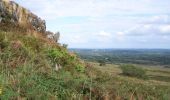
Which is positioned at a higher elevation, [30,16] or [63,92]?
[30,16]

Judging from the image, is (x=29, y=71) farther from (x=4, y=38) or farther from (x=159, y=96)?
(x=4, y=38)

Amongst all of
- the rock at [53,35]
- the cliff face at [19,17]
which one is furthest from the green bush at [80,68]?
the rock at [53,35]

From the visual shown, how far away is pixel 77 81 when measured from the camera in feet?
27.7

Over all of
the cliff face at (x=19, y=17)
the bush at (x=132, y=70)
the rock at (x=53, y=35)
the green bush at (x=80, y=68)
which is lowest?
the bush at (x=132, y=70)

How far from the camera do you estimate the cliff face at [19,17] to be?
16.5 m

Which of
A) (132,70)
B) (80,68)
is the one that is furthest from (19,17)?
(132,70)

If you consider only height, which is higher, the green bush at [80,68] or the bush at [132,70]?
the green bush at [80,68]

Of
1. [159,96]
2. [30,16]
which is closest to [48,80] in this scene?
[159,96]

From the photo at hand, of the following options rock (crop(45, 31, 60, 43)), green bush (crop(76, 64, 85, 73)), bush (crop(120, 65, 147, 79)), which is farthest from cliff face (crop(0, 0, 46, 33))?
bush (crop(120, 65, 147, 79))

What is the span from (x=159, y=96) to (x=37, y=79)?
3114 millimetres

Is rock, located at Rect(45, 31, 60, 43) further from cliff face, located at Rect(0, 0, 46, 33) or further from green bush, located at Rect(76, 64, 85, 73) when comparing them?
green bush, located at Rect(76, 64, 85, 73)

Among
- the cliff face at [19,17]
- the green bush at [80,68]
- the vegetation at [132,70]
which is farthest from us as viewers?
the vegetation at [132,70]

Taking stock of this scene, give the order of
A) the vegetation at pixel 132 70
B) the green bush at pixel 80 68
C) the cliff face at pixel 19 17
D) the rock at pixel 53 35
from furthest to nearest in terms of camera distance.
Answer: the vegetation at pixel 132 70 → the rock at pixel 53 35 → the cliff face at pixel 19 17 → the green bush at pixel 80 68

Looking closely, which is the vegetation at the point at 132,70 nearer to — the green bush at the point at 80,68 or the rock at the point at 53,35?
the rock at the point at 53,35
